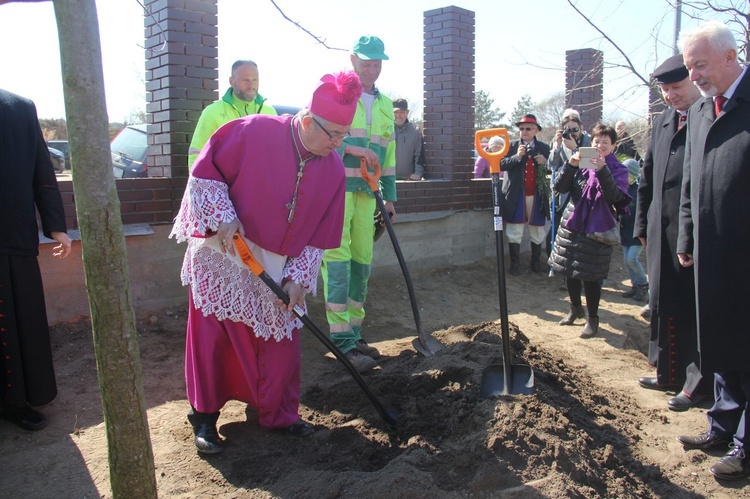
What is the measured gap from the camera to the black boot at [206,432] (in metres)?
3.32

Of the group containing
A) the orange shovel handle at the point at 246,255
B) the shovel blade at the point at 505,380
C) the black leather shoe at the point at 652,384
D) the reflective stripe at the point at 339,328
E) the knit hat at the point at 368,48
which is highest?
the knit hat at the point at 368,48

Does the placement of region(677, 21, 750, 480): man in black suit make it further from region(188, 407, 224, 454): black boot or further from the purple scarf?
region(188, 407, 224, 454): black boot

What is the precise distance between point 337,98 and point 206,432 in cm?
190

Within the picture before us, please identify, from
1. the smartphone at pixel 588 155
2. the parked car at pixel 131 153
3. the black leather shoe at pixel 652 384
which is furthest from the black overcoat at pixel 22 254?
the parked car at pixel 131 153

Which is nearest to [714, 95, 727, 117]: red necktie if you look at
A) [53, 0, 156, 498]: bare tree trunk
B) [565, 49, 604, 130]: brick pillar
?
[53, 0, 156, 498]: bare tree trunk

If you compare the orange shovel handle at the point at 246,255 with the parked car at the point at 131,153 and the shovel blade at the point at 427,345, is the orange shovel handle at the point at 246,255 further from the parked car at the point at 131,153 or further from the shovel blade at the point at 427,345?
the parked car at the point at 131,153

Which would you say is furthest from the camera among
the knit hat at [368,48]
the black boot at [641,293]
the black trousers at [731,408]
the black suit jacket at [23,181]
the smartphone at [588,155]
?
the black boot at [641,293]

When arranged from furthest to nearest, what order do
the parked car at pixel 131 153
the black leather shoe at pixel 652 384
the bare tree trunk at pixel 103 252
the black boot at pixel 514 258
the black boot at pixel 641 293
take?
the parked car at pixel 131 153 < the black boot at pixel 514 258 < the black boot at pixel 641 293 < the black leather shoe at pixel 652 384 < the bare tree trunk at pixel 103 252

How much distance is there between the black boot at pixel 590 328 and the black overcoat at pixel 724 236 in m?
2.47

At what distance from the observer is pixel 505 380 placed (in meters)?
3.75

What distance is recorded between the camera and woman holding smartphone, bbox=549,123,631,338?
544cm

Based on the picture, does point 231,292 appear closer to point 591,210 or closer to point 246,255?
point 246,255

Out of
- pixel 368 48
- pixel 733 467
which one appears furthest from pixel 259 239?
pixel 733 467

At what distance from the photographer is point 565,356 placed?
5.16 m
